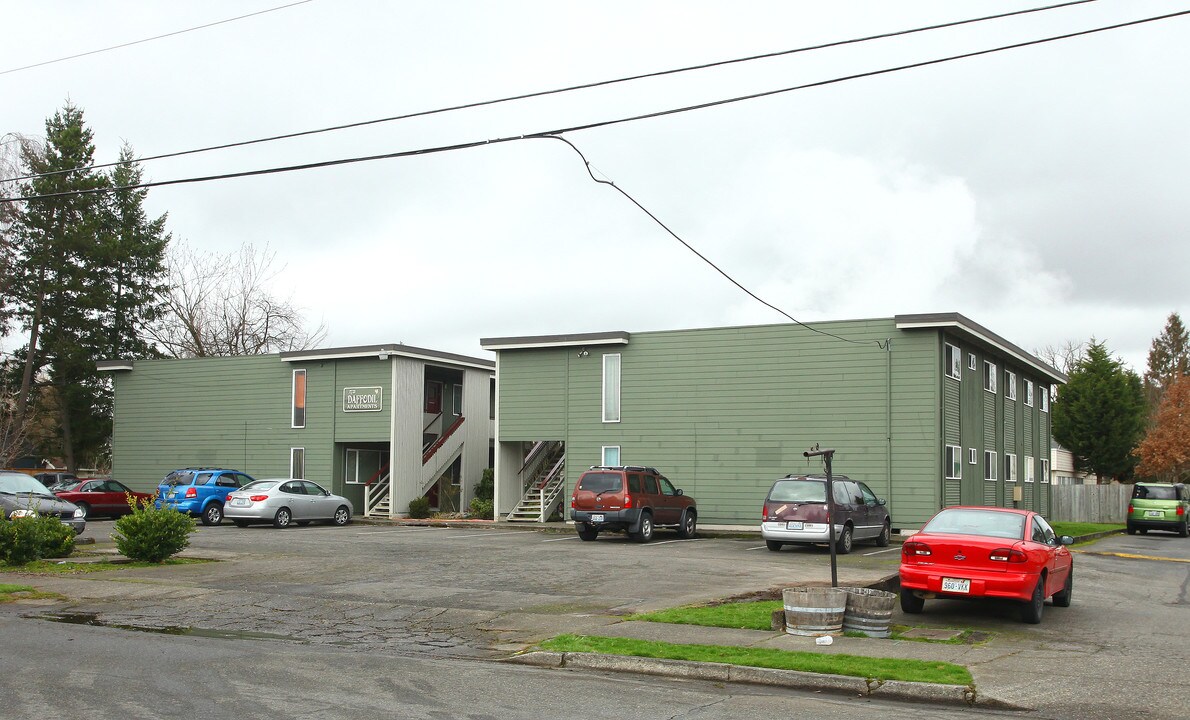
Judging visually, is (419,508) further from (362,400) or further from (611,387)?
(611,387)

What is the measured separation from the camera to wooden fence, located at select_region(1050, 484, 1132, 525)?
44.8 metres

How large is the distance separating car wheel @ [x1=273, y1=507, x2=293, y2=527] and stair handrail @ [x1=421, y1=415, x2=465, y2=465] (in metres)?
7.08

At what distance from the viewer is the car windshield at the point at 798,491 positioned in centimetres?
2244

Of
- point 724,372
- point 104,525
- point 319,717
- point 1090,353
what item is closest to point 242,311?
point 104,525

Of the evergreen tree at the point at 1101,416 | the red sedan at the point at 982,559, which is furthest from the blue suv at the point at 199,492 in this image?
the evergreen tree at the point at 1101,416

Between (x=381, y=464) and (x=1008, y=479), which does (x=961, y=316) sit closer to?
(x=1008, y=479)

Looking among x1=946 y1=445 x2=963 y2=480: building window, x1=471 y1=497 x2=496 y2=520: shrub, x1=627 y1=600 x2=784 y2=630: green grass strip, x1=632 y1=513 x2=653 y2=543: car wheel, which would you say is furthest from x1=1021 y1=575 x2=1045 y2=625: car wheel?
x1=471 y1=497 x2=496 y2=520: shrub

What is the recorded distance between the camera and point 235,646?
36.8ft

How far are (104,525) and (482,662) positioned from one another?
2583cm

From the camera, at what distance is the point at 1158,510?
37.3 m

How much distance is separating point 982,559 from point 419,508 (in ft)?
84.0

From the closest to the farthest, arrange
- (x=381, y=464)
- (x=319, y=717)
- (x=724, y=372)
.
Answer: (x=319, y=717) → (x=724, y=372) → (x=381, y=464)

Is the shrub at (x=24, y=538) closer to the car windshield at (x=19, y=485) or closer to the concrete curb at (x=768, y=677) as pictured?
the car windshield at (x=19, y=485)

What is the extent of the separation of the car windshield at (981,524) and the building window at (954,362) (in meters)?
15.3
